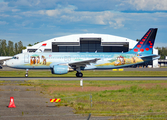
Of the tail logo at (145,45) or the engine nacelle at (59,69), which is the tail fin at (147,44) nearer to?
the tail logo at (145,45)

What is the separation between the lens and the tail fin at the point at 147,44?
45219 millimetres

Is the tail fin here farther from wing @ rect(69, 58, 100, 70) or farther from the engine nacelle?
the engine nacelle

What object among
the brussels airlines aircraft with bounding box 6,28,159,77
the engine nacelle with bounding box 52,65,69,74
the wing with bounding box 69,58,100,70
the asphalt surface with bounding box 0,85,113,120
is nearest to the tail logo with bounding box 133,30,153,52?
the brussels airlines aircraft with bounding box 6,28,159,77

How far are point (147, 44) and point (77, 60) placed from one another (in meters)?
13.4

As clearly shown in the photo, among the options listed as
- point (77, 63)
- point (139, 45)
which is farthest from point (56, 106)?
point (139, 45)

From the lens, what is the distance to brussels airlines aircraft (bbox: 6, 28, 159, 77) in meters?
40.8

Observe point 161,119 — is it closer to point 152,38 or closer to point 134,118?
point 134,118

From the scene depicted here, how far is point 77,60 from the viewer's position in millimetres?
42312

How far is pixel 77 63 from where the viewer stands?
133 feet

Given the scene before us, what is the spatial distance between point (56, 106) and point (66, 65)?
23.9m

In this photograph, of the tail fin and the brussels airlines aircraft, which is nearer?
the brussels airlines aircraft

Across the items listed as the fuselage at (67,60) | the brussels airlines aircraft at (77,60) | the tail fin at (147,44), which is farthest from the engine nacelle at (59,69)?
the tail fin at (147,44)

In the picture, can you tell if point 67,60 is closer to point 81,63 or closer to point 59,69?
point 81,63

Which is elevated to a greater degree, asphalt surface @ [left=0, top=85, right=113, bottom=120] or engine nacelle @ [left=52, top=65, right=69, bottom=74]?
engine nacelle @ [left=52, top=65, right=69, bottom=74]
